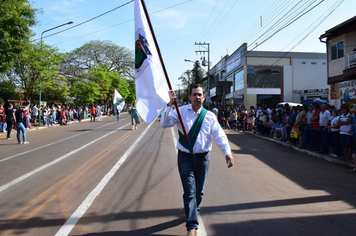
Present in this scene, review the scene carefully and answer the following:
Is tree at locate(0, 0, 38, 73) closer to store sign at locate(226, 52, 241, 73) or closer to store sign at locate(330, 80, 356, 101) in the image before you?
store sign at locate(330, 80, 356, 101)

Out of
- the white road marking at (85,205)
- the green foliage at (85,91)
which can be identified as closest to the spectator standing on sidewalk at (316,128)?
the white road marking at (85,205)

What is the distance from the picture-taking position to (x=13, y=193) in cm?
572

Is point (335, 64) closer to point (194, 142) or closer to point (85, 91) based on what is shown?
point (194, 142)

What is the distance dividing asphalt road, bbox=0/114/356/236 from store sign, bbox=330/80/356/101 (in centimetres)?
1189

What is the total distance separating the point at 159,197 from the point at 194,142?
2.05m

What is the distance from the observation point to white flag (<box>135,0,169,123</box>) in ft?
14.0

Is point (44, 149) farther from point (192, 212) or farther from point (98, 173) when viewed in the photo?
point (192, 212)

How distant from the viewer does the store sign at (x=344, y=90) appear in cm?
1902

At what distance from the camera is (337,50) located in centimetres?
2064

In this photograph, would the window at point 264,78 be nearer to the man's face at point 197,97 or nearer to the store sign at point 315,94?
the store sign at point 315,94

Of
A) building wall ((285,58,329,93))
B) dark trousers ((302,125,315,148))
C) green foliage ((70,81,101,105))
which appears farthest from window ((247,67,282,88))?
dark trousers ((302,125,315,148))

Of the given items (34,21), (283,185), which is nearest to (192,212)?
(283,185)

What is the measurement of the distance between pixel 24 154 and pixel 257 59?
33230 millimetres

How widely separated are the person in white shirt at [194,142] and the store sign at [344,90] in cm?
1810
